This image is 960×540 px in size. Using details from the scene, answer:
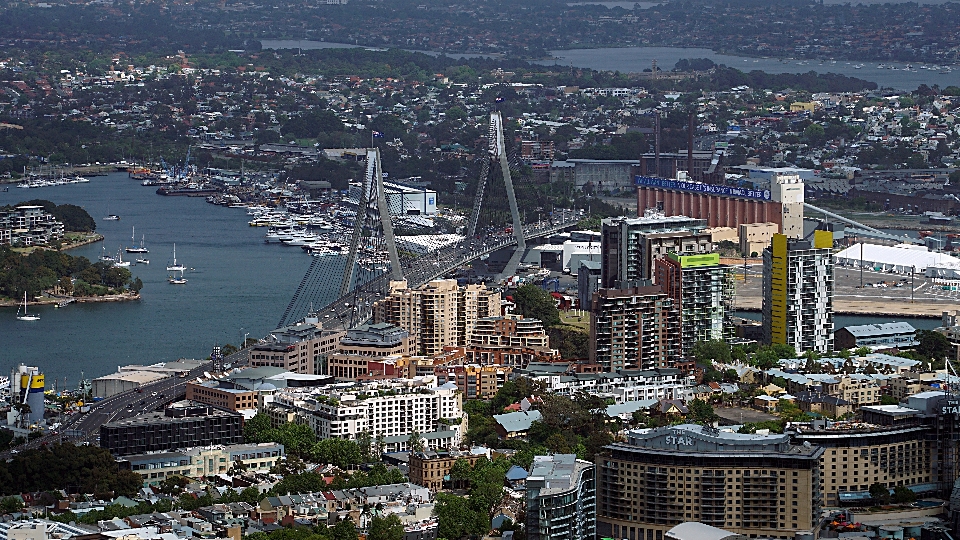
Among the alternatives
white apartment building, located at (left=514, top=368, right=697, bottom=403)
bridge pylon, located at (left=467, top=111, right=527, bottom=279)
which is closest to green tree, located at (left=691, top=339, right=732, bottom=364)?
white apartment building, located at (left=514, top=368, right=697, bottom=403)

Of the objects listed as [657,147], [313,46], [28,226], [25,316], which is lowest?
[25,316]

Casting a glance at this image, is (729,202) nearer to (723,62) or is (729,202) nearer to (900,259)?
(900,259)

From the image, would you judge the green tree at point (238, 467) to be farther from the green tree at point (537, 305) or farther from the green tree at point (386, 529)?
the green tree at point (537, 305)

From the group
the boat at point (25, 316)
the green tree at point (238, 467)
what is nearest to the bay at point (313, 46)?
the boat at point (25, 316)

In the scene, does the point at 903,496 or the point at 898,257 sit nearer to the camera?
the point at 903,496

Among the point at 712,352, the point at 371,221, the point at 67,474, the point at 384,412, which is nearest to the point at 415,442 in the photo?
the point at 384,412

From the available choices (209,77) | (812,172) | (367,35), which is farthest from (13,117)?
(367,35)

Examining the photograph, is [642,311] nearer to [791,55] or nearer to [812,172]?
[812,172]
